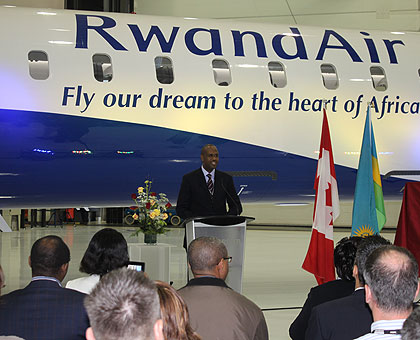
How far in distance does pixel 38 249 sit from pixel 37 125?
20.0 ft

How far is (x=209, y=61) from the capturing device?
1123 cm

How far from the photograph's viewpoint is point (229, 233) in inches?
342

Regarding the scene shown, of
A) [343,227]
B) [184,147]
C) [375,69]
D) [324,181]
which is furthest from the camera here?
[343,227]

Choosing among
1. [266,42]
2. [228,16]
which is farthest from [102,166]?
[228,16]

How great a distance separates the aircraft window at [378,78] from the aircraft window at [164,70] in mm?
3521

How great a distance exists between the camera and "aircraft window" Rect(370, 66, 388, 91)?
12031 millimetres

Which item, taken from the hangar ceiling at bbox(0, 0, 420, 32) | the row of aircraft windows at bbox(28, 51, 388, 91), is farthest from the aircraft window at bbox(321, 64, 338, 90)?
the hangar ceiling at bbox(0, 0, 420, 32)

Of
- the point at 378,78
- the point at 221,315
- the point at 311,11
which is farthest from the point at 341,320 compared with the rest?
the point at 311,11

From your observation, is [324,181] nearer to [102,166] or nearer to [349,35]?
[102,166]

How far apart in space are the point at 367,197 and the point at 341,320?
155 inches

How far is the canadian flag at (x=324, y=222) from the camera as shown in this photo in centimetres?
788

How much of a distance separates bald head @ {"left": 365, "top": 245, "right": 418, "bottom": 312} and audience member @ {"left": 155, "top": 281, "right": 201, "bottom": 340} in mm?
1086

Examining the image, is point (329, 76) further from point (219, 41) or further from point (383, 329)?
point (383, 329)

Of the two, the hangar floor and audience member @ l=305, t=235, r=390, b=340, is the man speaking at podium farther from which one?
audience member @ l=305, t=235, r=390, b=340
